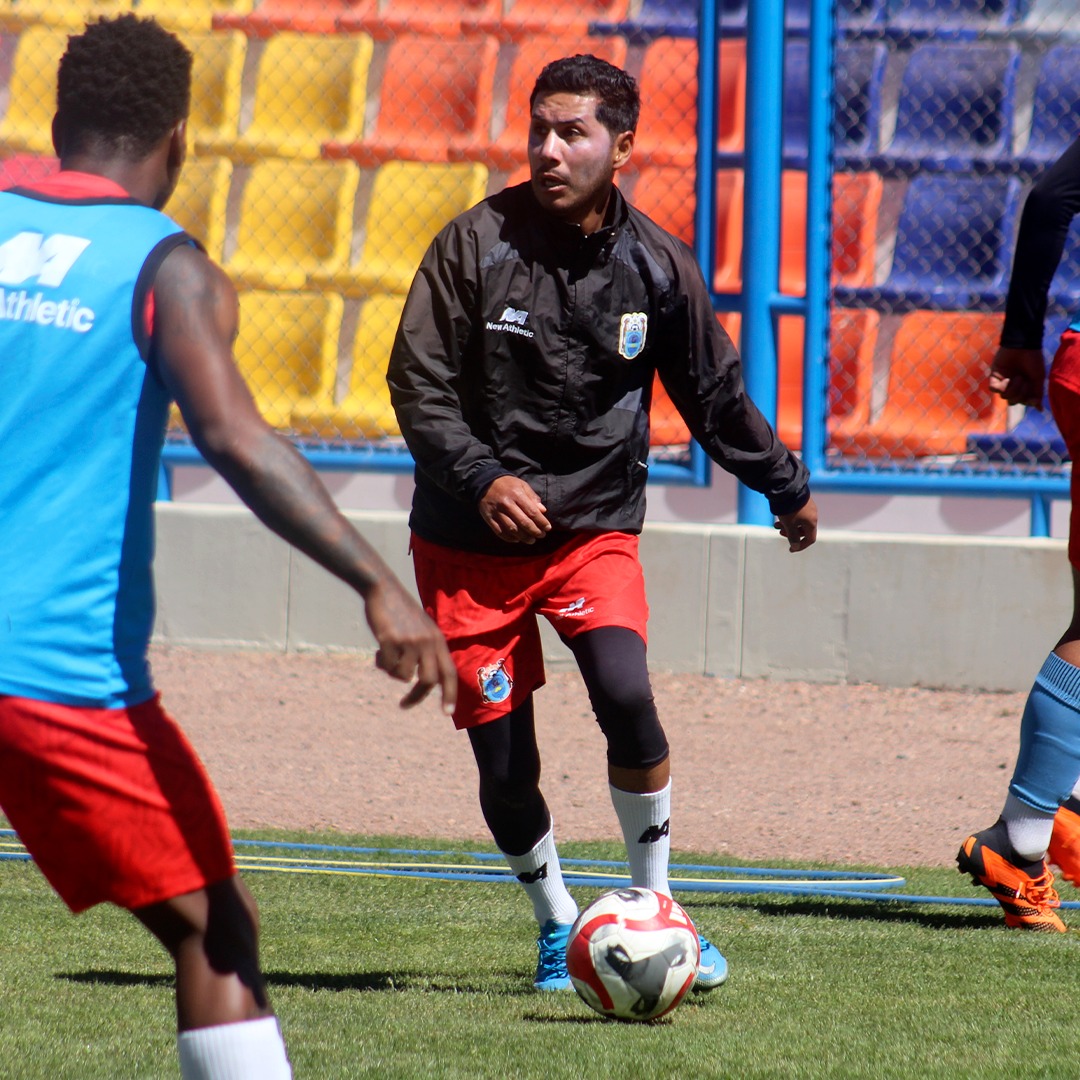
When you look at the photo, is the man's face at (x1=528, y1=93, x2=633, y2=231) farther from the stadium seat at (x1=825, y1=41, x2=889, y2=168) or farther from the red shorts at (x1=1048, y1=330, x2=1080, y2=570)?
A: the stadium seat at (x1=825, y1=41, x2=889, y2=168)

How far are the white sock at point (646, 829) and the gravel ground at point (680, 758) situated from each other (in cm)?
171

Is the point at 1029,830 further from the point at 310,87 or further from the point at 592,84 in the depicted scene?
the point at 310,87

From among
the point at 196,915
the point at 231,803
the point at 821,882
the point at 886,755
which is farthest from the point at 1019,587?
the point at 196,915

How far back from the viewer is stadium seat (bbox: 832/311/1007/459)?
370 inches

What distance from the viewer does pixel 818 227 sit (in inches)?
332

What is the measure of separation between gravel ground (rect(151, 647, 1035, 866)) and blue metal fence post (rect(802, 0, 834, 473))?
1325 millimetres

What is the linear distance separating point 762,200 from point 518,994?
217 inches

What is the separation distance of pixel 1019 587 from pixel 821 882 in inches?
122

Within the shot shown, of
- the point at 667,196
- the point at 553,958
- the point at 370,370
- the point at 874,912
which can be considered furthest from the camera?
the point at 370,370

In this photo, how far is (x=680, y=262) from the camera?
407 centimetres

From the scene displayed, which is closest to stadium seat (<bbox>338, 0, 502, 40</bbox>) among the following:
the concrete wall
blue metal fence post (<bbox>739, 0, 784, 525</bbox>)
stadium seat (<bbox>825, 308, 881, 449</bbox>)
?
blue metal fence post (<bbox>739, 0, 784, 525</bbox>)

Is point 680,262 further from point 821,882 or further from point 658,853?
point 821,882

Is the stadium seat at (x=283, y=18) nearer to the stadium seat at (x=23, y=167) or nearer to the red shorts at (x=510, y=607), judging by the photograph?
the stadium seat at (x=23, y=167)

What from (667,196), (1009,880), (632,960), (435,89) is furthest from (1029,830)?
(435,89)
